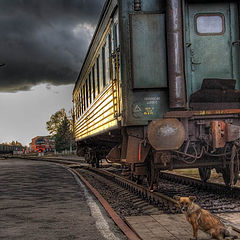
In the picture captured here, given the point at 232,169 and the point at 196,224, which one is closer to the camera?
the point at 196,224

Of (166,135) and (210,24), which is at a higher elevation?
(210,24)

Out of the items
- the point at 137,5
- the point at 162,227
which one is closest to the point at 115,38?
the point at 137,5

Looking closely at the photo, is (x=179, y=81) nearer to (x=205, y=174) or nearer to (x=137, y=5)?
(x=137, y=5)

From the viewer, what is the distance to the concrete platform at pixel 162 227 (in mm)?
5047

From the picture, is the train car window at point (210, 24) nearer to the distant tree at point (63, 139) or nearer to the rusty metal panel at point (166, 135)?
the rusty metal panel at point (166, 135)

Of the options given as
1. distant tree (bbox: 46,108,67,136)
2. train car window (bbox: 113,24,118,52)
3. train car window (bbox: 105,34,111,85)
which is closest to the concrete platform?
train car window (bbox: 113,24,118,52)

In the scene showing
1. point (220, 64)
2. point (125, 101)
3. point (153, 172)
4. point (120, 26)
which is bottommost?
point (153, 172)

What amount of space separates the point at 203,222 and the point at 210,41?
4.30m

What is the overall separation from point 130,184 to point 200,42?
4248mm

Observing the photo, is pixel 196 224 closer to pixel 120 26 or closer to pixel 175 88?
pixel 175 88

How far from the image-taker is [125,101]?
7.64 m

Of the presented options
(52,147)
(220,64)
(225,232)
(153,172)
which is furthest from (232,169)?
(52,147)

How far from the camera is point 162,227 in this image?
5.59 m

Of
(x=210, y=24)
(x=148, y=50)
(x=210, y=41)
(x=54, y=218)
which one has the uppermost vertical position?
(x=210, y=24)
